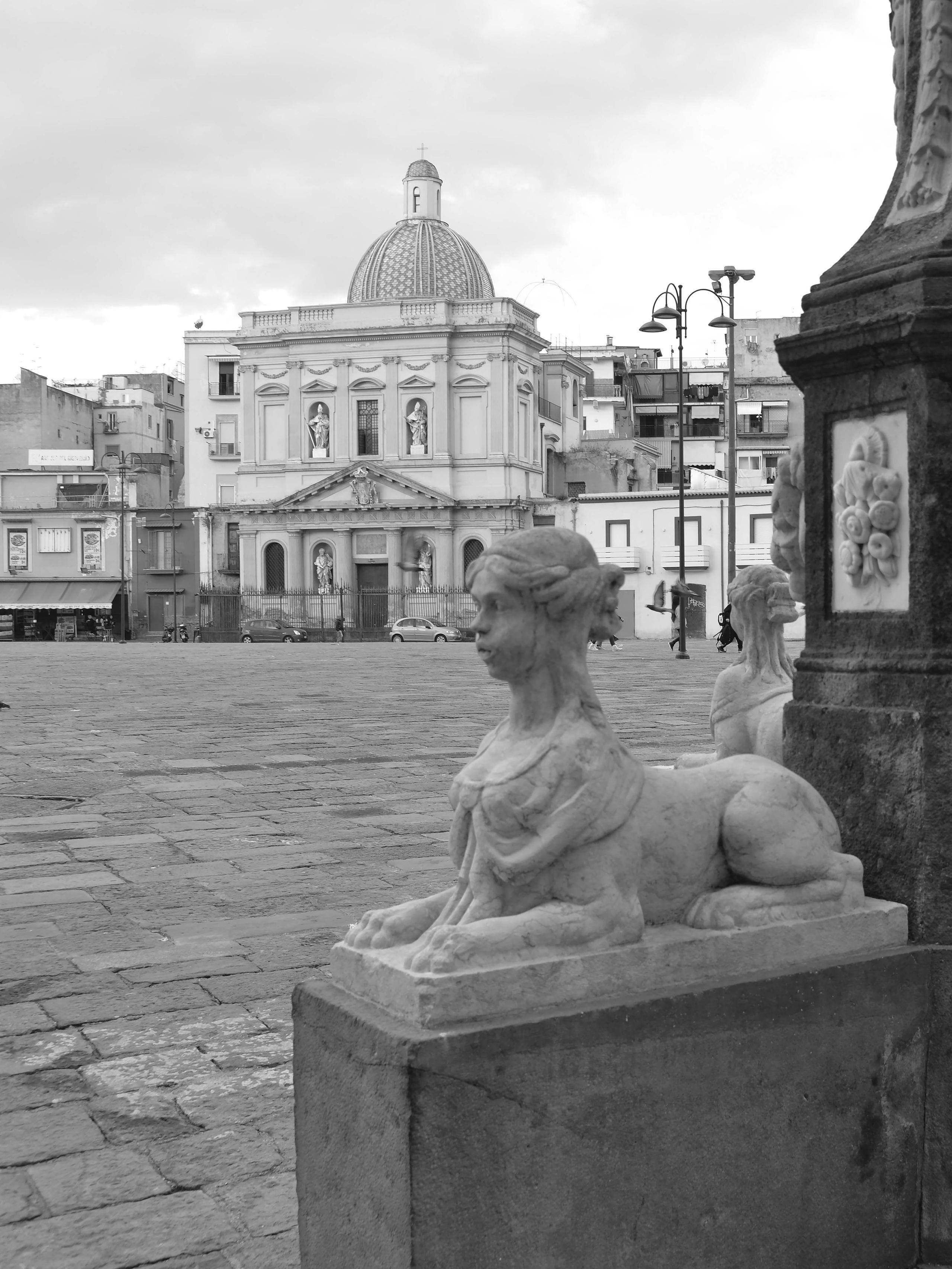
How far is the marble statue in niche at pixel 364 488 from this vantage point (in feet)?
201

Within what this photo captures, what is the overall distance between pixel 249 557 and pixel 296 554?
2.08m

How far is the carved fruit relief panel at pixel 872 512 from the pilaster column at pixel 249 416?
62248 mm

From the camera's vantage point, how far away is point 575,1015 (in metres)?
2.74

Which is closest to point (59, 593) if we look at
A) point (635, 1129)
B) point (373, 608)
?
point (373, 608)

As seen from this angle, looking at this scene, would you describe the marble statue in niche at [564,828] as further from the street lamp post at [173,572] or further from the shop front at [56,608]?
the shop front at [56,608]

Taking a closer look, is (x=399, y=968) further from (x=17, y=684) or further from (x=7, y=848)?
(x=17, y=684)

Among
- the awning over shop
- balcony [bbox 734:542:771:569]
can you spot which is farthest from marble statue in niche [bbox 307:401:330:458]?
balcony [bbox 734:542:771:569]

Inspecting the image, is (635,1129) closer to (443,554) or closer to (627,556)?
(627,556)

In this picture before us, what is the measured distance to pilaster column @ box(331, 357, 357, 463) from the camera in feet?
207

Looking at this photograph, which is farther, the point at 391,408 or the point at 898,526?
the point at 391,408

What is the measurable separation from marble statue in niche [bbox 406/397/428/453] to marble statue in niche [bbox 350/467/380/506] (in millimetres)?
2421

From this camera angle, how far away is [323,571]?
203ft

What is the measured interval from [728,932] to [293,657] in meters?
32.6

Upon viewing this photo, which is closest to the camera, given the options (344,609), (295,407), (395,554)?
(344,609)
